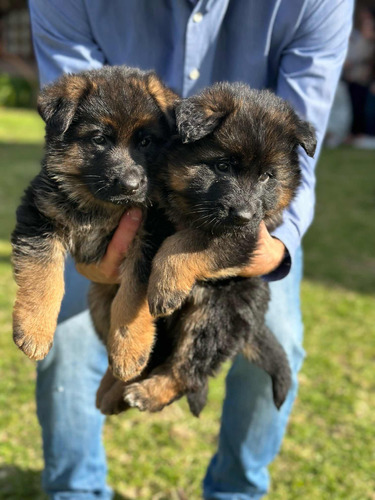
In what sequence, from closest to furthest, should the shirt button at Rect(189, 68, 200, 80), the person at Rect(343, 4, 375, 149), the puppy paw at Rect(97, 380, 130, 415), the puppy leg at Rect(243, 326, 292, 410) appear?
the puppy paw at Rect(97, 380, 130, 415) < the puppy leg at Rect(243, 326, 292, 410) < the shirt button at Rect(189, 68, 200, 80) < the person at Rect(343, 4, 375, 149)

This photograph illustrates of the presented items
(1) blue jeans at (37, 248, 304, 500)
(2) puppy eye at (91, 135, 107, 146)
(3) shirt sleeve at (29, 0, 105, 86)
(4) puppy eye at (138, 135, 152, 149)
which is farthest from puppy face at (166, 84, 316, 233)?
(3) shirt sleeve at (29, 0, 105, 86)

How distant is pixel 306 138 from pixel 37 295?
4.00 ft

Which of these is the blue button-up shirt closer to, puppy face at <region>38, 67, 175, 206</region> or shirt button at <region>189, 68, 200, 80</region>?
shirt button at <region>189, 68, 200, 80</region>

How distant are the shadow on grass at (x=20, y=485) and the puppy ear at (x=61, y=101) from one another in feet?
7.36

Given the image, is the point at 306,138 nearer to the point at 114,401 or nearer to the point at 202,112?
the point at 202,112

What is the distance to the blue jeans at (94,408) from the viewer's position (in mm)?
2963

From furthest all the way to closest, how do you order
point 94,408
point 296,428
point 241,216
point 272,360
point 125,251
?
point 296,428 < point 94,408 < point 272,360 < point 125,251 < point 241,216

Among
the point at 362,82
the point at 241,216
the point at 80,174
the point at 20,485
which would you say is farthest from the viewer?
the point at 362,82

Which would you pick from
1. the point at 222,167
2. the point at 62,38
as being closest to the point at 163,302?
the point at 222,167

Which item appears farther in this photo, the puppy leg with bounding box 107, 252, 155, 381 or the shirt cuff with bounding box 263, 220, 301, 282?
the shirt cuff with bounding box 263, 220, 301, 282

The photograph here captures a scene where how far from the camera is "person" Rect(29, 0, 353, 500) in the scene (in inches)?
113

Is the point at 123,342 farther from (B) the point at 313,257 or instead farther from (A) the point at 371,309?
(B) the point at 313,257

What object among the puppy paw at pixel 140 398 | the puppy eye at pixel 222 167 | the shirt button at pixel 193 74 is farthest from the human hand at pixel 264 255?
the shirt button at pixel 193 74

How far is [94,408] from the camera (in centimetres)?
306
